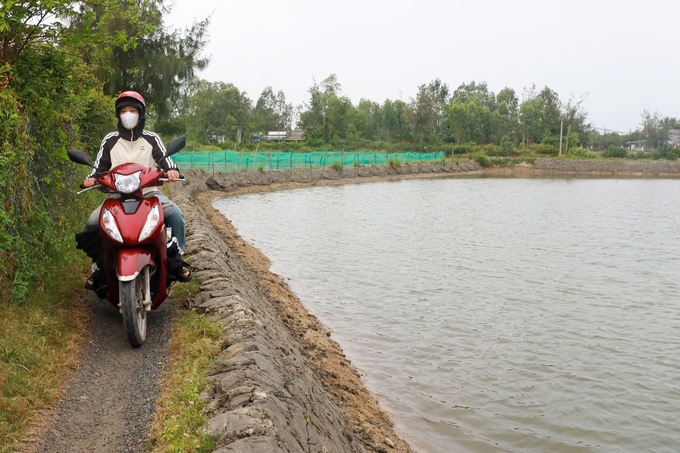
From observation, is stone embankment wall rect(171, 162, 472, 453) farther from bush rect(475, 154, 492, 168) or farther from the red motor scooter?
bush rect(475, 154, 492, 168)

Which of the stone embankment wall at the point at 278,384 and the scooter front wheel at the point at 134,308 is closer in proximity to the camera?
the stone embankment wall at the point at 278,384

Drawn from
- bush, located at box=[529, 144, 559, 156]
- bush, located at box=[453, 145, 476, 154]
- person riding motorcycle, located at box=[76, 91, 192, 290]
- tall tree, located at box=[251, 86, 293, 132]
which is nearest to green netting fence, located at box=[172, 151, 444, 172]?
bush, located at box=[453, 145, 476, 154]

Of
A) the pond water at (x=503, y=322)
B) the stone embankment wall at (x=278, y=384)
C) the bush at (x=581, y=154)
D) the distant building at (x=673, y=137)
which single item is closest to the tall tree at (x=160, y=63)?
the pond water at (x=503, y=322)

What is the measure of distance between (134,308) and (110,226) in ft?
2.34

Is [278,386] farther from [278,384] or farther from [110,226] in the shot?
[110,226]

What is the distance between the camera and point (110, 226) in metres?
4.77

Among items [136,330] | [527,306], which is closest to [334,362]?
[136,330]

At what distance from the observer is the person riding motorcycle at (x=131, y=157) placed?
5.29 m

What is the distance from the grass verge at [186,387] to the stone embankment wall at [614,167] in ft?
243

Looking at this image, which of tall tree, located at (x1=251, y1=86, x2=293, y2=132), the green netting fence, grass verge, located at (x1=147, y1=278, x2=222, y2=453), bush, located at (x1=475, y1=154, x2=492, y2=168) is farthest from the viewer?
tall tree, located at (x1=251, y1=86, x2=293, y2=132)

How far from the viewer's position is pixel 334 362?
23.4 feet

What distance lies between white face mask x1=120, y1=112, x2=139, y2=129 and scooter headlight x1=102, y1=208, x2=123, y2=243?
3.15 feet

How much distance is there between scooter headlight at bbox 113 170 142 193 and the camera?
4.77 metres

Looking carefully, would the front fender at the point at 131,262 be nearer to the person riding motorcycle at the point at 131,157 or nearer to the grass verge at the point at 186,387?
the person riding motorcycle at the point at 131,157
